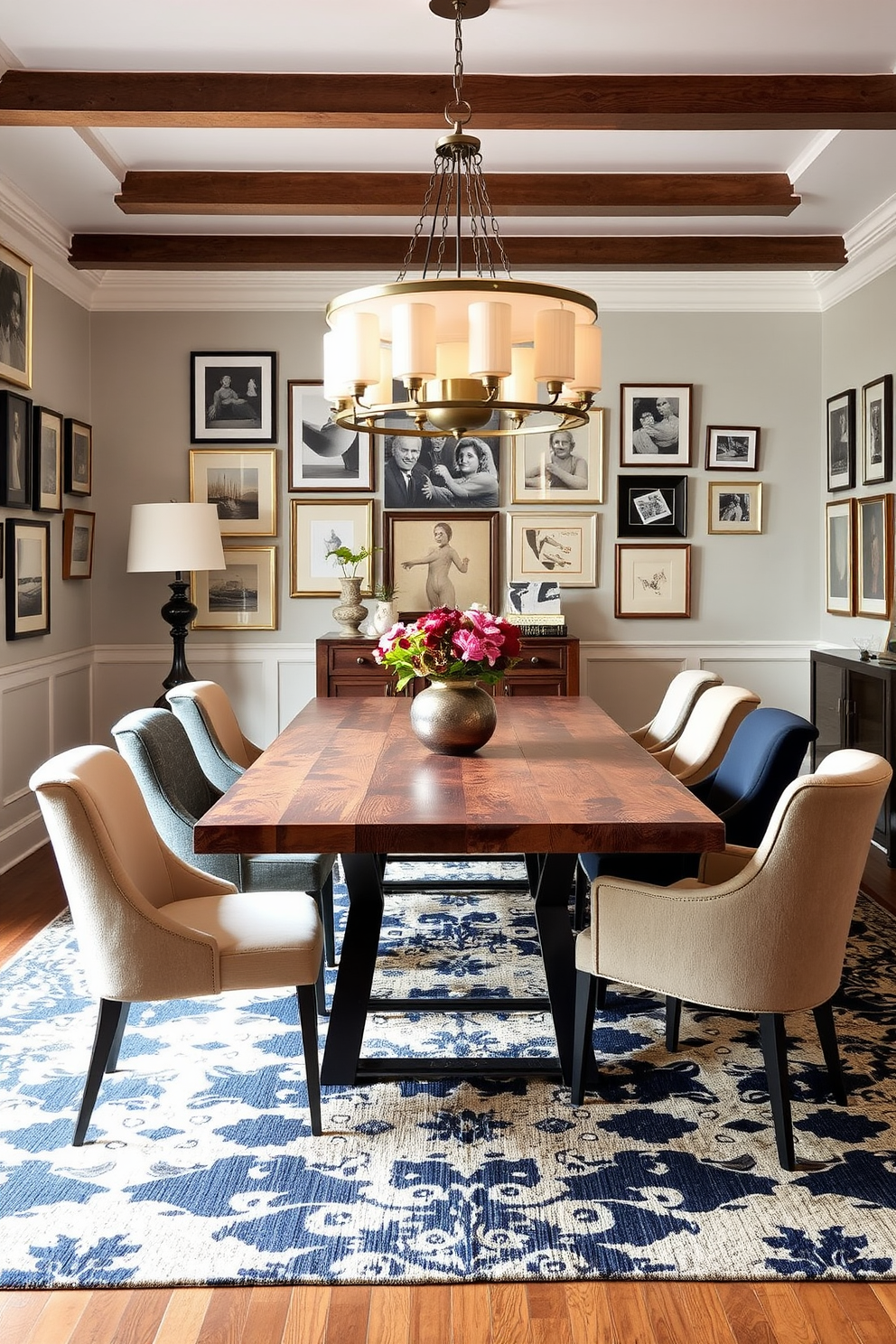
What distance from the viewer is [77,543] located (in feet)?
19.2

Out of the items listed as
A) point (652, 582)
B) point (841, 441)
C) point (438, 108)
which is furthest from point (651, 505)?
point (438, 108)

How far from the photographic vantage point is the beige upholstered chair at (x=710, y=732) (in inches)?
143

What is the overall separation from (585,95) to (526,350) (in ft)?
3.37

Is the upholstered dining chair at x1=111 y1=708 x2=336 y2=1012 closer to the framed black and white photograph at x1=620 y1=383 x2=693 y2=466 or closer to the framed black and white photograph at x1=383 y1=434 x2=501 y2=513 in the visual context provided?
the framed black and white photograph at x1=383 y1=434 x2=501 y2=513

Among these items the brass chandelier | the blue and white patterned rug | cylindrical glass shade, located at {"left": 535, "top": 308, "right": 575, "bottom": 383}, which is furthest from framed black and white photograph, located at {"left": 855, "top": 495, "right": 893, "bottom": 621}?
cylindrical glass shade, located at {"left": 535, "top": 308, "right": 575, "bottom": 383}

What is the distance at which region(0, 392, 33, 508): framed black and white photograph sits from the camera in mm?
4707

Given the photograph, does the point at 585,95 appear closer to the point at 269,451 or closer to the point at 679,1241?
the point at 269,451

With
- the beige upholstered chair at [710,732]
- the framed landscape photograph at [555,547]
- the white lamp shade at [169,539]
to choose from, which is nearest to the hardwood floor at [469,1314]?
the beige upholstered chair at [710,732]

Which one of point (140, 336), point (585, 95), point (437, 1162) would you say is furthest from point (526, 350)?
point (140, 336)

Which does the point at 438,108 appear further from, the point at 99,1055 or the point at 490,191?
the point at 99,1055

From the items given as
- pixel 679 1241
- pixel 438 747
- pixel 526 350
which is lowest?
pixel 679 1241

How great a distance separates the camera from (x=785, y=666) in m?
6.27

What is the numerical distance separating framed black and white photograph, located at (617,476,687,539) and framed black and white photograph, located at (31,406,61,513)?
2.93 metres

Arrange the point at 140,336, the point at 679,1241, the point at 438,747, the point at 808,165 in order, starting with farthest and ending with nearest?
1. the point at 140,336
2. the point at 808,165
3. the point at 438,747
4. the point at 679,1241
